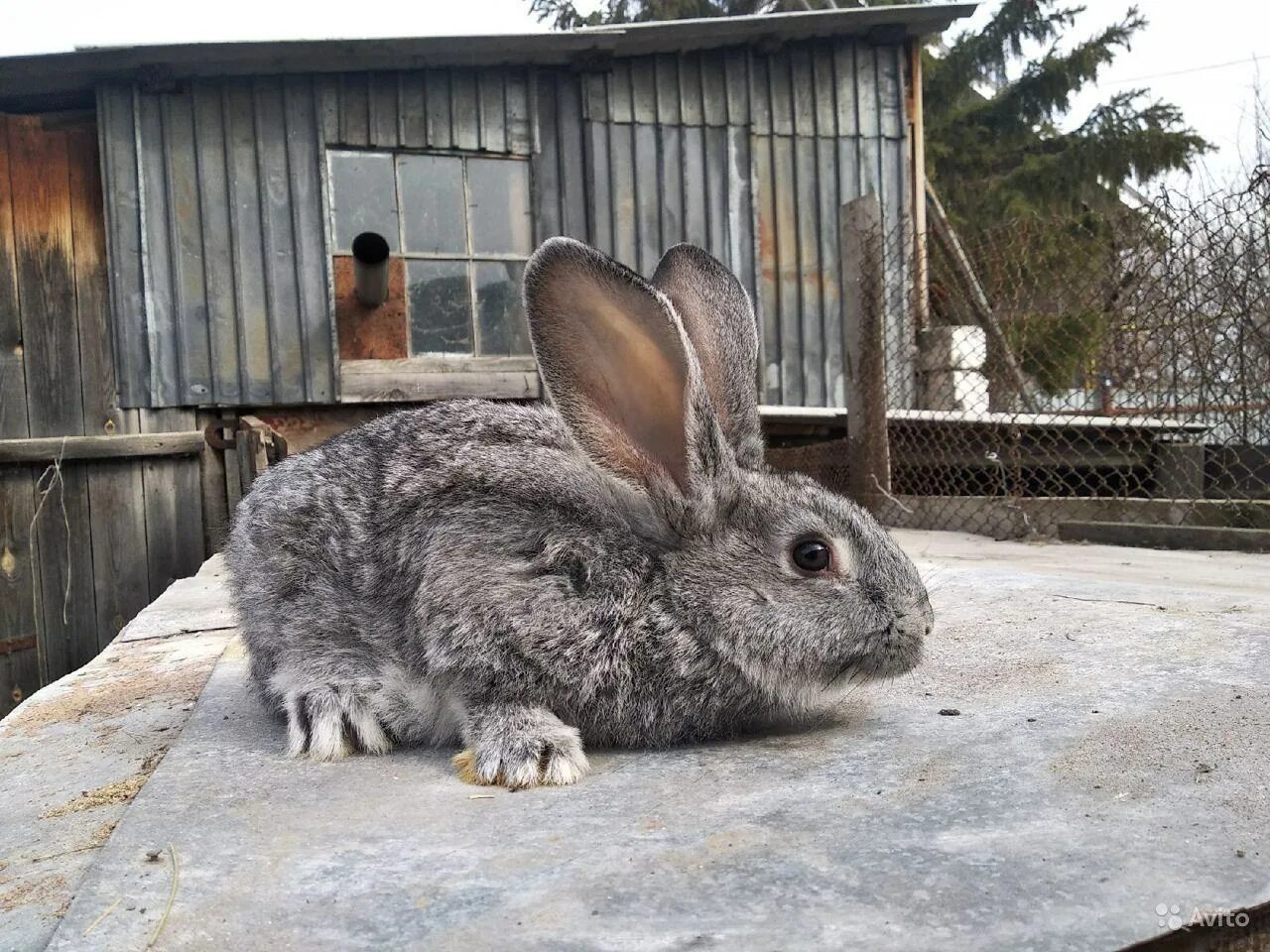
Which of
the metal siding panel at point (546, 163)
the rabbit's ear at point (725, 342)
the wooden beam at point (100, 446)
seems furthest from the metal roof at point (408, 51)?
the rabbit's ear at point (725, 342)

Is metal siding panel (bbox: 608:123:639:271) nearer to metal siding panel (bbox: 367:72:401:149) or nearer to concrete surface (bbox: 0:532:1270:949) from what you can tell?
metal siding panel (bbox: 367:72:401:149)

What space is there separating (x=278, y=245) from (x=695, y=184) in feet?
11.4

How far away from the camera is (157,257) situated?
7.69m

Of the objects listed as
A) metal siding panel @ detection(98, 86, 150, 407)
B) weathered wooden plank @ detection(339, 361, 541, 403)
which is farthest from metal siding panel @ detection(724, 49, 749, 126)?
metal siding panel @ detection(98, 86, 150, 407)

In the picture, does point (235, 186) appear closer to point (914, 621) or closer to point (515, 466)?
point (515, 466)

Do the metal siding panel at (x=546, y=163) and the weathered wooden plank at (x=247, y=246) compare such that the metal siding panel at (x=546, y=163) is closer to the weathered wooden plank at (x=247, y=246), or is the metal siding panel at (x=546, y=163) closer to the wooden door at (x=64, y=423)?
the weathered wooden plank at (x=247, y=246)

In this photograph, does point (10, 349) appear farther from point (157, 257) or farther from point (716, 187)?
point (716, 187)

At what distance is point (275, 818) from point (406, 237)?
22.5 ft

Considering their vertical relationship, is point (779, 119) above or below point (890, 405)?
above

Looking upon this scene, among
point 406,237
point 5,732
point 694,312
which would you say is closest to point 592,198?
point 406,237

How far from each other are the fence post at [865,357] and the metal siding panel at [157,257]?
5.03m

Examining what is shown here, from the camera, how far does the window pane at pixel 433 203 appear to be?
27.0 ft

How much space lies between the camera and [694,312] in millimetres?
2912

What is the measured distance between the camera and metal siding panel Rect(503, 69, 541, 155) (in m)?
8.42
